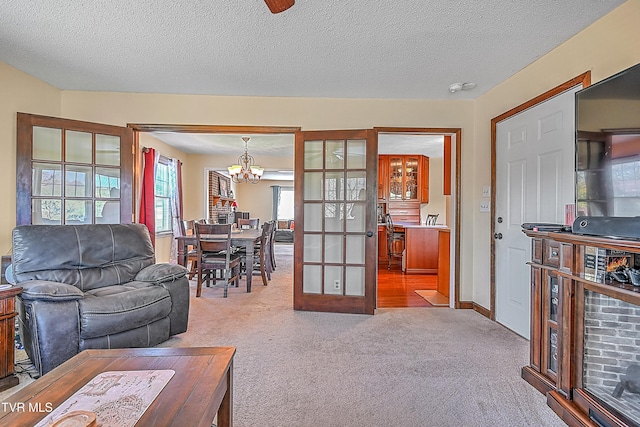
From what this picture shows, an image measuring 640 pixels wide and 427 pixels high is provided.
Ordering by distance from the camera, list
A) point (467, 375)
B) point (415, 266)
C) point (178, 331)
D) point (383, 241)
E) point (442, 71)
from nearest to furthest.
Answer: point (467, 375)
point (178, 331)
point (442, 71)
point (415, 266)
point (383, 241)

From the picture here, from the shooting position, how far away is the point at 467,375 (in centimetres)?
226

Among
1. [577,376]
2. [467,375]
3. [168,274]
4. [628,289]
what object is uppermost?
[628,289]

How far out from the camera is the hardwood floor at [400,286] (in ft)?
13.4

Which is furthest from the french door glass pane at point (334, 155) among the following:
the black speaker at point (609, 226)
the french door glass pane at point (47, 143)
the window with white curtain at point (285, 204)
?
the window with white curtain at point (285, 204)

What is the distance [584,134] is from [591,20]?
1081 millimetres

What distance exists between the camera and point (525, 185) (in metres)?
3.00

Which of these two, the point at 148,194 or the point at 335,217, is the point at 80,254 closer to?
the point at 335,217

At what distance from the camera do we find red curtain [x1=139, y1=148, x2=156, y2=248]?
5.18 meters

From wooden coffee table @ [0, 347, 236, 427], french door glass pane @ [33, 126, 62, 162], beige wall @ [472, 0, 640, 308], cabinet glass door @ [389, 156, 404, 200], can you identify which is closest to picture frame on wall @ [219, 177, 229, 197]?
cabinet glass door @ [389, 156, 404, 200]

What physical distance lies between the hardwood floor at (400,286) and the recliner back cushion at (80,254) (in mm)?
2709

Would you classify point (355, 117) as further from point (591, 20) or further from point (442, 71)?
point (591, 20)

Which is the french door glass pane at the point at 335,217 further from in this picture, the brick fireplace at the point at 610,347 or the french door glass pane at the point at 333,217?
the brick fireplace at the point at 610,347

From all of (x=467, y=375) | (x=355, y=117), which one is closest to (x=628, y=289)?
(x=467, y=375)

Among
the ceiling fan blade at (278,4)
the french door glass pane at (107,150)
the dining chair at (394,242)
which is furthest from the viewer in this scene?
the dining chair at (394,242)
